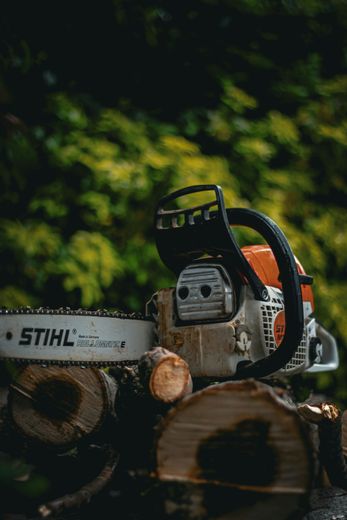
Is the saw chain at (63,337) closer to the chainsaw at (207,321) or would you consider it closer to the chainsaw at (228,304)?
the chainsaw at (207,321)

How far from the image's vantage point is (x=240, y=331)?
168cm

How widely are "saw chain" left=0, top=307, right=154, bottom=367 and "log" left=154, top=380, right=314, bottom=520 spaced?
0.56m

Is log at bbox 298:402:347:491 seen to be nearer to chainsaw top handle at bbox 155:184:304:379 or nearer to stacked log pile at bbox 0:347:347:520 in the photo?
stacked log pile at bbox 0:347:347:520

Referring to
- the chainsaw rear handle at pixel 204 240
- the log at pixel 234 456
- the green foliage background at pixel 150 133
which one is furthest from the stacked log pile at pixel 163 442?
the green foliage background at pixel 150 133

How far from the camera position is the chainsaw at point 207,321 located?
166 centimetres

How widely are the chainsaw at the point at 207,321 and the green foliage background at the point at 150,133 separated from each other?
101 cm

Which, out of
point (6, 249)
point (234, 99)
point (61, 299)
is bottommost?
point (61, 299)

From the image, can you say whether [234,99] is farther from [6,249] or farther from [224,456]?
[224,456]

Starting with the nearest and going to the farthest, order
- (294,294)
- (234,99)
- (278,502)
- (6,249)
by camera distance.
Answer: (278,502)
(294,294)
(6,249)
(234,99)

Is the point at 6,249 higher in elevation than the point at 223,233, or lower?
higher

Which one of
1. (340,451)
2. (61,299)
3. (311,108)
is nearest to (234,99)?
(311,108)

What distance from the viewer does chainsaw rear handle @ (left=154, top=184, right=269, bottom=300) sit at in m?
1.70

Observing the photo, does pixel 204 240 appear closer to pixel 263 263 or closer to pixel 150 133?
pixel 263 263

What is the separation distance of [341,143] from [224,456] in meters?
2.87
